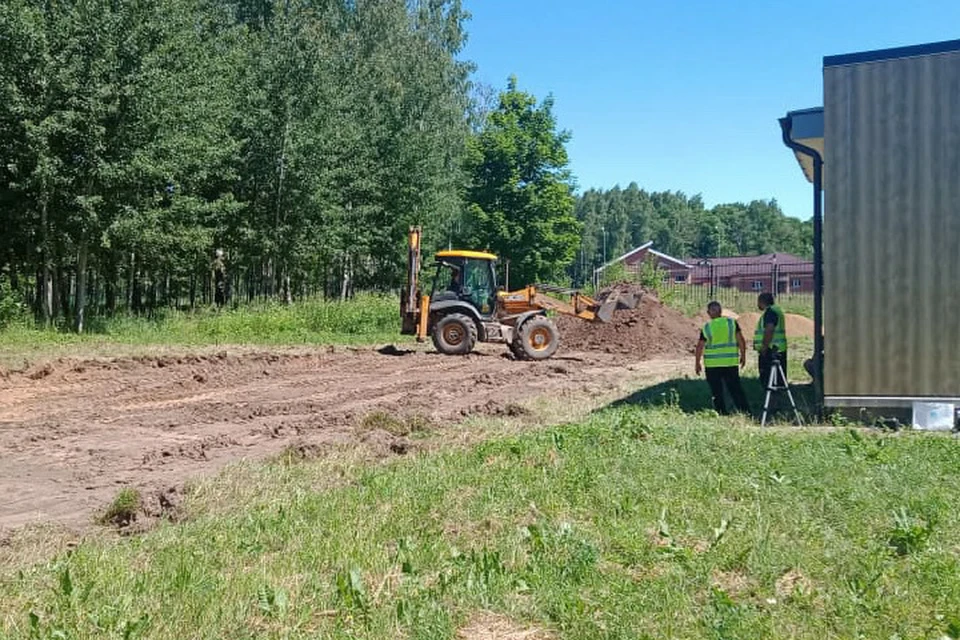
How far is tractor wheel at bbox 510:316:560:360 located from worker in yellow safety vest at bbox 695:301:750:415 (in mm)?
8346

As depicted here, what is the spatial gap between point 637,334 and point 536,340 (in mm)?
5654

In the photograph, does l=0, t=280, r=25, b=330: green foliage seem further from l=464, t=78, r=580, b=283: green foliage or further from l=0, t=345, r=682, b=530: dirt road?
l=464, t=78, r=580, b=283: green foliage

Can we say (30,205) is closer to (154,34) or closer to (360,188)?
(154,34)

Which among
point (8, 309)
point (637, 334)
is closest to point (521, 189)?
point (637, 334)

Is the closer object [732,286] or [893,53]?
[893,53]

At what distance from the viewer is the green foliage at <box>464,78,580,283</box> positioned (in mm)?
42906

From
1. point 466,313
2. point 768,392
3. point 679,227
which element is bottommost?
point 768,392

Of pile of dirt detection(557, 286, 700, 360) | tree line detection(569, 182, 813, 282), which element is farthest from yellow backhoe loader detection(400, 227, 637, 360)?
tree line detection(569, 182, 813, 282)

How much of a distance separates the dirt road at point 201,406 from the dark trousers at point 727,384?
10.0 feet

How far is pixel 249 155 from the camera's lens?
3028cm

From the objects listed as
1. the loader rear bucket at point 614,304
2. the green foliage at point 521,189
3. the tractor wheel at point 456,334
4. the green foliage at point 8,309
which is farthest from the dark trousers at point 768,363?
the green foliage at point 521,189

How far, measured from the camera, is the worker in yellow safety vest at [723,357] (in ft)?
38.2

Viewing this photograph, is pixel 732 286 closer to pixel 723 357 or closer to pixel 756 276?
pixel 756 276

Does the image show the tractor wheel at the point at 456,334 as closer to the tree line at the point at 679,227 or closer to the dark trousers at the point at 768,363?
the dark trousers at the point at 768,363
